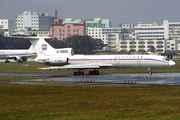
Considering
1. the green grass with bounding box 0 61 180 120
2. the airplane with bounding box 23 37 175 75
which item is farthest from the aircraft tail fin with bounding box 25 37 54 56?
the green grass with bounding box 0 61 180 120

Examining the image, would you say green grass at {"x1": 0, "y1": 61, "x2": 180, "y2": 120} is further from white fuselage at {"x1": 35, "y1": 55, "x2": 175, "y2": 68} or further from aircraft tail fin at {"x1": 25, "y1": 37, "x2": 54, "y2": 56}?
aircraft tail fin at {"x1": 25, "y1": 37, "x2": 54, "y2": 56}

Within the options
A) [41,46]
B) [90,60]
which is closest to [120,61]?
[90,60]

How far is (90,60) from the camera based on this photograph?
197 feet

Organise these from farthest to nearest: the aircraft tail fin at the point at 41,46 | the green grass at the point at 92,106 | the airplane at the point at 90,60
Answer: the aircraft tail fin at the point at 41,46 → the airplane at the point at 90,60 → the green grass at the point at 92,106

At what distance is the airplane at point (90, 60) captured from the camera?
185ft

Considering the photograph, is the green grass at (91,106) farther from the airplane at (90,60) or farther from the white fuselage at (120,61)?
the airplane at (90,60)

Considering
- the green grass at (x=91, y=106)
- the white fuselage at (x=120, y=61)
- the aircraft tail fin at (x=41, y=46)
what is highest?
the aircraft tail fin at (x=41, y=46)

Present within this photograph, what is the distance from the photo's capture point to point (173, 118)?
1938 cm

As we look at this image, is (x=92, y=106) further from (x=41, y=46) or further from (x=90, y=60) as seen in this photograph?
(x=41, y=46)

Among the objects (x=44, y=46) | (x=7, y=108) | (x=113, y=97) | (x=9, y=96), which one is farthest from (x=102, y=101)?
(x=44, y=46)

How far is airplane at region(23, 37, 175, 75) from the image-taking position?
56469 millimetres

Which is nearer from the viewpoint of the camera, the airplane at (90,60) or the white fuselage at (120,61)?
the white fuselage at (120,61)

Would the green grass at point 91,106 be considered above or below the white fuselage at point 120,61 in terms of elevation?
below

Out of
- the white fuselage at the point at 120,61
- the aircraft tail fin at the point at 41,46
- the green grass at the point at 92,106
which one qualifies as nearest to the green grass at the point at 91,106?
the green grass at the point at 92,106
